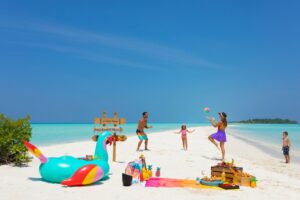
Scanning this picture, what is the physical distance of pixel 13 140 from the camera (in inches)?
425

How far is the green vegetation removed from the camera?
34.9ft

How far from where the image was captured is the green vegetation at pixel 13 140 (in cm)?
1064

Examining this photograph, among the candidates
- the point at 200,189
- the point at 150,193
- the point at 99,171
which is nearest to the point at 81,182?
the point at 99,171

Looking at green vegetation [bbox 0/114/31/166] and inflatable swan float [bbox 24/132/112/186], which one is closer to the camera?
inflatable swan float [bbox 24/132/112/186]

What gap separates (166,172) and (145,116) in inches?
214

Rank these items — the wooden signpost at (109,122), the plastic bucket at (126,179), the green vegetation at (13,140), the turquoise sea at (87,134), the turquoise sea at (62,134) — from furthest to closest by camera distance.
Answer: the turquoise sea at (87,134), the turquoise sea at (62,134), the wooden signpost at (109,122), the green vegetation at (13,140), the plastic bucket at (126,179)

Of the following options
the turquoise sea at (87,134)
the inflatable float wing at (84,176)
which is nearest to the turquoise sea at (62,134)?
the turquoise sea at (87,134)

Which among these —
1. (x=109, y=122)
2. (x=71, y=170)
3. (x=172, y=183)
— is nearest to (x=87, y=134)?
(x=109, y=122)

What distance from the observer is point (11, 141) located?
422 inches

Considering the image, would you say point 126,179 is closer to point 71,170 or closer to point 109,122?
point 71,170

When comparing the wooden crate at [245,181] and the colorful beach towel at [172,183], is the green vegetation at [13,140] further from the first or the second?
the wooden crate at [245,181]

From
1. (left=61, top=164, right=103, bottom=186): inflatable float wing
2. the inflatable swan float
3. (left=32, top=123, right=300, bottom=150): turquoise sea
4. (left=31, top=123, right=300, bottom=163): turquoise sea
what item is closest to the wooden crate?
the inflatable swan float

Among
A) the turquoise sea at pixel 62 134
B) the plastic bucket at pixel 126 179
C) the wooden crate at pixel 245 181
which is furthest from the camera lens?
the turquoise sea at pixel 62 134

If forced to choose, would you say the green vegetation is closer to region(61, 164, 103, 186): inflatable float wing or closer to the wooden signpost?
the wooden signpost
